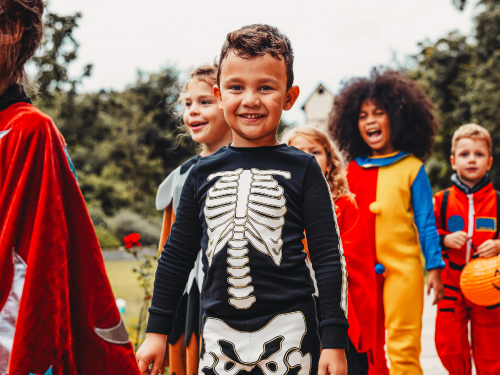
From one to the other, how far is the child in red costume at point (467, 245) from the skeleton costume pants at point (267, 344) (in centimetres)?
249

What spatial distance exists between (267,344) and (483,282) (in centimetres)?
251

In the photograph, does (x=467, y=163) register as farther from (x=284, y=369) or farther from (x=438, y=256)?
(x=284, y=369)

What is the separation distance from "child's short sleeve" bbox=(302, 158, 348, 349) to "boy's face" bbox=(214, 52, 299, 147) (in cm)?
24

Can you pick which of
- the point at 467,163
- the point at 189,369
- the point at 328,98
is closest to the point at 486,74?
the point at 328,98

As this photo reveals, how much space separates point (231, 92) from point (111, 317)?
96 centimetres

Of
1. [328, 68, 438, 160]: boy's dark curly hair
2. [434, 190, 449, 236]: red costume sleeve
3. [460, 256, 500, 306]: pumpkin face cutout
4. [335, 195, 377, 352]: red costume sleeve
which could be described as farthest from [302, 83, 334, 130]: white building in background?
[335, 195, 377, 352]: red costume sleeve

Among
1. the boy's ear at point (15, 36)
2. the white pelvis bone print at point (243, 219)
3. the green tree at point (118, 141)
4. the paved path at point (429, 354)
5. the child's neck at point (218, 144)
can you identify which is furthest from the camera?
the green tree at point (118, 141)

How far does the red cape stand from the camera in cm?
140

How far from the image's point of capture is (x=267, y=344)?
5.84 ft

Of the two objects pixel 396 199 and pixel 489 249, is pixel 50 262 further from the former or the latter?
pixel 489 249

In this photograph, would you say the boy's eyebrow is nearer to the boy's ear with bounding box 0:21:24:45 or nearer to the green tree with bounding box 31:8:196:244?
the boy's ear with bounding box 0:21:24:45

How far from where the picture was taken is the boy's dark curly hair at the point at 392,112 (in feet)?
13.3

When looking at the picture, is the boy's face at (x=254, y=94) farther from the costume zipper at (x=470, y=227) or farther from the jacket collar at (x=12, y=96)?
the costume zipper at (x=470, y=227)

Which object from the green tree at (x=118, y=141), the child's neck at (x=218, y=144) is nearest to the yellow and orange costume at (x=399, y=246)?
the child's neck at (x=218, y=144)
